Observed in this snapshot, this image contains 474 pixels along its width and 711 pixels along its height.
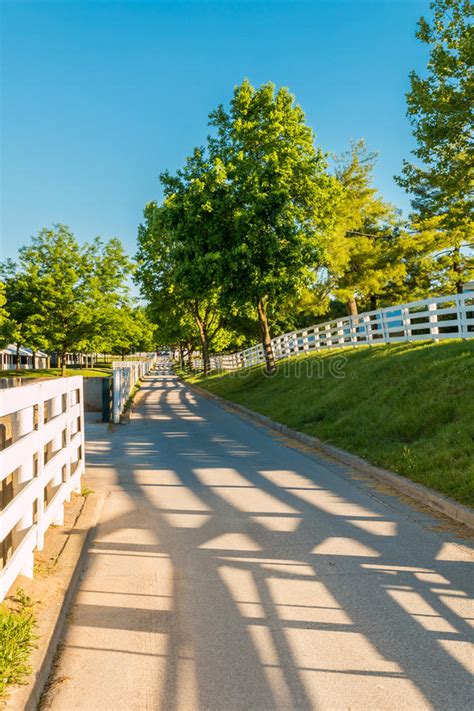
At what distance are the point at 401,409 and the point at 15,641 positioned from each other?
869cm

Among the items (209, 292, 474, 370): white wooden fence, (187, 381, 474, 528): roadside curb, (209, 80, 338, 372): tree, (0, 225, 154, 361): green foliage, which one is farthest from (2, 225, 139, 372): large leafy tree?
(187, 381, 474, 528): roadside curb

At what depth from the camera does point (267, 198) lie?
2123cm

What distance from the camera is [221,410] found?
2039 cm

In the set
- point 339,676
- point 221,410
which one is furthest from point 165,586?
point 221,410

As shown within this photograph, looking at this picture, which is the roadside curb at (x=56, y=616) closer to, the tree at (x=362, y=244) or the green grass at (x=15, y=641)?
the green grass at (x=15, y=641)

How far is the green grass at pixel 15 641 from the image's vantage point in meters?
2.84

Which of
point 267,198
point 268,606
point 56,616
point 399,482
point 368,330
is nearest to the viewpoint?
point 56,616

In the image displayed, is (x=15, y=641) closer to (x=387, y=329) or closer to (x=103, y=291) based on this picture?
(x=387, y=329)

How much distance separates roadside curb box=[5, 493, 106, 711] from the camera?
8.95 feet

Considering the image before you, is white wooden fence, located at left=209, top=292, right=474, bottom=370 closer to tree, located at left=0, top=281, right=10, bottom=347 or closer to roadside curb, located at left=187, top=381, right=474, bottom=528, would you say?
roadside curb, located at left=187, top=381, right=474, bottom=528

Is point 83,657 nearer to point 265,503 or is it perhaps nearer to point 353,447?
point 265,503

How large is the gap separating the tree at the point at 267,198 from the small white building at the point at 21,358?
42.8 metres

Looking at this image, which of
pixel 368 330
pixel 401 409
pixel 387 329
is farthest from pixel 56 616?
pixel 368 330

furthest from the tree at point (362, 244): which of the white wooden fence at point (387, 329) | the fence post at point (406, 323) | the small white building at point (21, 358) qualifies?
the small white building at point (21, 358)
